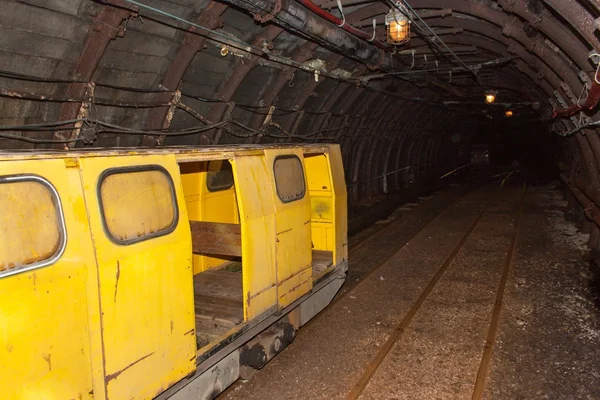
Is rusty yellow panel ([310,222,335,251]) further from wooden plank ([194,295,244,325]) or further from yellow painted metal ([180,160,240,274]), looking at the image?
wooden plank ([194,295,244,325])

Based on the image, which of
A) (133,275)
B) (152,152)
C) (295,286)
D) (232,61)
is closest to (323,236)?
(295,286)

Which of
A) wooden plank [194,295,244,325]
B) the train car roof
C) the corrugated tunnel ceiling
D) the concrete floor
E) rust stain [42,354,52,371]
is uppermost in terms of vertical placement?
the corrugated tunnel ceiling

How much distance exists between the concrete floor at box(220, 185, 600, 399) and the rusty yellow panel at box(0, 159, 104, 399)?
9.47ft

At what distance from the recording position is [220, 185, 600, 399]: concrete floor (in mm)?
5652

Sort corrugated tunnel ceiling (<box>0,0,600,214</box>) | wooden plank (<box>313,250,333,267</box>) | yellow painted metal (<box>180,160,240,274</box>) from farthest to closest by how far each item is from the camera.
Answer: wooden plank (<box>313,250,333,267</box>) → yellow painted metal (<box>180,160,240,274</box>) → corrugated tunnel ceiling (<box>0,0,600,214</box>)

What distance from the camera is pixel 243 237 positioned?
5.07 meters

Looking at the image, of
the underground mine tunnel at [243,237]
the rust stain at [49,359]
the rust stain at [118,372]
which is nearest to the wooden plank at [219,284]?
the underground mine tunnel at [243,237]

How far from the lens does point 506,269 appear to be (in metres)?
10.1

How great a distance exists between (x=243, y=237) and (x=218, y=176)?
115 inches

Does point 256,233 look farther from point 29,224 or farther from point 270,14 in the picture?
point 270,14

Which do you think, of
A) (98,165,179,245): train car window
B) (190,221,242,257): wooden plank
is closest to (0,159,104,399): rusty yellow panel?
(98,165,179,245): train car window

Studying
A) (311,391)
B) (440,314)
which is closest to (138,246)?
(311,391)

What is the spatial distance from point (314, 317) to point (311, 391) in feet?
7.08

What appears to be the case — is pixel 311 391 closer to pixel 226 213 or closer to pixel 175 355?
pixel 175 355
